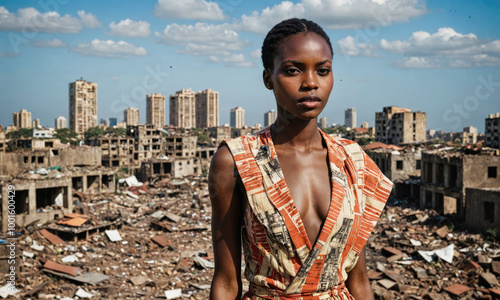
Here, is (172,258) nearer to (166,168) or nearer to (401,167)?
(401,167)

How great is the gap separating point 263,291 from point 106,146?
1688 inches

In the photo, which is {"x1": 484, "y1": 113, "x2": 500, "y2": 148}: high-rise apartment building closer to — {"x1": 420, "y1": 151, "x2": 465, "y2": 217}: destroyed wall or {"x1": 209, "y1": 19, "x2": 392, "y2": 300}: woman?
{"x1": 420, "y1": 151, "x2": 465, "y2": 217}: destroyed wall

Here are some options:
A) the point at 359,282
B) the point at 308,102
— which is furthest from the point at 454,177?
the point at 308,102

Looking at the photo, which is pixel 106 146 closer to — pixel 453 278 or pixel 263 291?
pixel 453 278

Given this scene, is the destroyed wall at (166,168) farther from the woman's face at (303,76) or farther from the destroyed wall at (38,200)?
the woman's face at (303,76)

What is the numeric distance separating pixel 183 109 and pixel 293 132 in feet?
246

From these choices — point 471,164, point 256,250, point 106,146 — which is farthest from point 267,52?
point 106,146

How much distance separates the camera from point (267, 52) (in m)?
1.65

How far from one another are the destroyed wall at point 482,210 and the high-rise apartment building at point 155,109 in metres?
52.8

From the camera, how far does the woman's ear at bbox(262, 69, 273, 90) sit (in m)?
1.67

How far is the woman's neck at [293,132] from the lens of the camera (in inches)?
65.3

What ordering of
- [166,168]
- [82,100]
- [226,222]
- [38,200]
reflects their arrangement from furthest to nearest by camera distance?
[82,100]
[166,168]
[38,200]
[226,222]

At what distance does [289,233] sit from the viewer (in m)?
1.46

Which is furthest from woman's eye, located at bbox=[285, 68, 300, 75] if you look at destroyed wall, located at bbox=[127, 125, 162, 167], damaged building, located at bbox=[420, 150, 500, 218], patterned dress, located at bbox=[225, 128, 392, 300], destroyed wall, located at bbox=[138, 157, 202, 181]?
destroyed wall, located at bbox=[127, 125, 162, 167]
